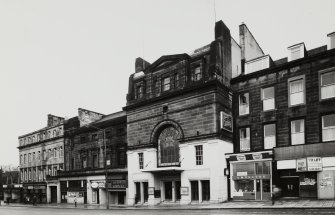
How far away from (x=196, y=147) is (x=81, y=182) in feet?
70.8

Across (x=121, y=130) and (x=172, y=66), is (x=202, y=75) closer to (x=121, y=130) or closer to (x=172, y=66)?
(x=172, y=66)

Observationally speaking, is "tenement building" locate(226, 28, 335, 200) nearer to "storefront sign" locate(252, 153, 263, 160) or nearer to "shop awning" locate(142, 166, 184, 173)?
"storefront sign" locate(252, 153, 263, 160)

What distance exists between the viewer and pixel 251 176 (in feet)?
106

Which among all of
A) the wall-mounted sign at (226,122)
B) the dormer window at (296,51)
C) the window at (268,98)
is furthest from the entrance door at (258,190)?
the dormer window at (296,51)

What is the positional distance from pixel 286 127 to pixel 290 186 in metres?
4.92

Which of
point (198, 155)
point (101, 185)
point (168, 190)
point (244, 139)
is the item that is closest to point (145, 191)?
point (168, 190)

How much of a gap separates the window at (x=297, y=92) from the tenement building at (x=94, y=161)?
2116 cm

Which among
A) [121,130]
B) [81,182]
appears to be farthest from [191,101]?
[81,182]

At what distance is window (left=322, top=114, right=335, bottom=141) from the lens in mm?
28703

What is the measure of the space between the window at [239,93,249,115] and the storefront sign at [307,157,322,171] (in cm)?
831

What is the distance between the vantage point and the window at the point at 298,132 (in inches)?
1200

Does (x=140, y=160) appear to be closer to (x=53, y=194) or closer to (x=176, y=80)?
(x=176, y=80)

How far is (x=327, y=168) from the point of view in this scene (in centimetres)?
2780

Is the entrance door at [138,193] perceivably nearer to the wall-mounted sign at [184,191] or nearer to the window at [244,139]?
the wall-mounted sign at [184,191]
